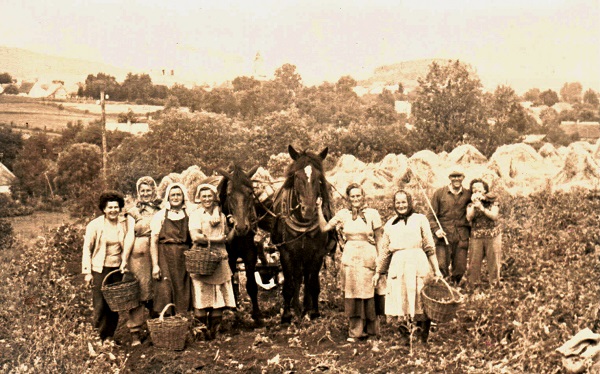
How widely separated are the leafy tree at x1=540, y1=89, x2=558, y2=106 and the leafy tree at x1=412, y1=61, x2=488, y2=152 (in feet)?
89.6

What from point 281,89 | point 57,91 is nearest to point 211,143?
point 57,91

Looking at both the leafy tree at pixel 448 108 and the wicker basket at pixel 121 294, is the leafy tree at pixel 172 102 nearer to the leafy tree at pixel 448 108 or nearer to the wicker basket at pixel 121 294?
the leafy tree at pixel 448 108

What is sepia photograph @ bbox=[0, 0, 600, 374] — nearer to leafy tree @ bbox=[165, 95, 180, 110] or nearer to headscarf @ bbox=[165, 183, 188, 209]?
headscarf @ bbox=[165, 183, 188, 209]

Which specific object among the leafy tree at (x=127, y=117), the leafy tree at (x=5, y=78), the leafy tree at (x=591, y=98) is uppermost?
the leafy tree at (x=591, y=98)

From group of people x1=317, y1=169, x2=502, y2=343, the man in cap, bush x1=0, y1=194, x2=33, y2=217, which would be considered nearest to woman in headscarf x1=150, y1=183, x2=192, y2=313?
group of people x1=317, y1=169, x2=502, y2=343

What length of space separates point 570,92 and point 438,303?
66.6 meters

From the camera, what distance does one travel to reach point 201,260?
625 cm

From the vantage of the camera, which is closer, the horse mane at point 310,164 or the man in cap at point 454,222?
the horse mane at point 310,164

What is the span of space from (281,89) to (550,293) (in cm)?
3326

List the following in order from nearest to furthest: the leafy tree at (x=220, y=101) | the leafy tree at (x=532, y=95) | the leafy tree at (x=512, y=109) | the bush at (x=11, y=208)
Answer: the bush at (x=11, y=208), the leafy tree at (x=220, y=101), the leafy tree at (x=512, y=109), the leafy tree at (x=532, y=95)

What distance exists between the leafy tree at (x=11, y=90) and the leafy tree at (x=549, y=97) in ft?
193

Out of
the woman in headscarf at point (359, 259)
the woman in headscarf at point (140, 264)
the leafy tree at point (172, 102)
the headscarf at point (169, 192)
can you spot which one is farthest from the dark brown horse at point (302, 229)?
the leafy tree at point (172, 102)

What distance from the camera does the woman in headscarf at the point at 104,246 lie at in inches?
253

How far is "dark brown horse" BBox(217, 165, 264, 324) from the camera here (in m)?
6.56
